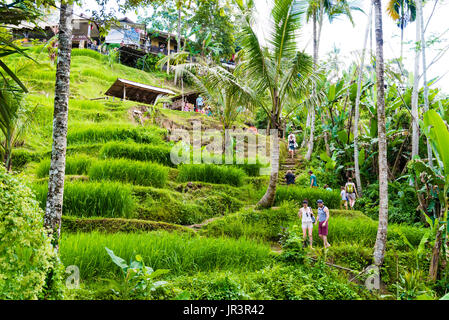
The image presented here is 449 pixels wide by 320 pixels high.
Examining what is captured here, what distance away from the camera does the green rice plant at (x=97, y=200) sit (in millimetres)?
5910

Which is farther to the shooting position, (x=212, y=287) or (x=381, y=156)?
(x=381, y=156)

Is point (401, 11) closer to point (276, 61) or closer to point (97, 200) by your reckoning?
point (276, 61)

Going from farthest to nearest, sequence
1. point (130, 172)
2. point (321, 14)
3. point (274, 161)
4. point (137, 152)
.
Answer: point (321, 14)
point (137, 152)
point (130, 172)
point (274, 161)

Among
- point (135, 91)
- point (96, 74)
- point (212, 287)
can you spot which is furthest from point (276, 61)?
point (96, 74)

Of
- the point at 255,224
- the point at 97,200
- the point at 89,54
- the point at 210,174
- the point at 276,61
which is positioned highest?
the point at 89,54

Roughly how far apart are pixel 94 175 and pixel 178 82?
19914 mm

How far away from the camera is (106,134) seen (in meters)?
10.4

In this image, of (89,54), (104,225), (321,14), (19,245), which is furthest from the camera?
(89,54)

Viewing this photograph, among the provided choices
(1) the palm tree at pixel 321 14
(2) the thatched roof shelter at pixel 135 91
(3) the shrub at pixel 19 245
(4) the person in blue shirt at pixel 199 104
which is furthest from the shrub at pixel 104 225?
(4) the person in blue shirt at pixel 199 104

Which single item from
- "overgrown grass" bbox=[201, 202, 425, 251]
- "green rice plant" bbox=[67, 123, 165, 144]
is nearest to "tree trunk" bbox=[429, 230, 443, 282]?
Result: "overgrown grass" bbox=[201, 202, 425, 251]

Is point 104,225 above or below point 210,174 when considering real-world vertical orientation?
below

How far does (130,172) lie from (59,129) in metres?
4.05

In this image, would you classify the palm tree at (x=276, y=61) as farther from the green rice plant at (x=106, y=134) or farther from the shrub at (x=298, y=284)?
the green rice plant at (x=106, y=134)

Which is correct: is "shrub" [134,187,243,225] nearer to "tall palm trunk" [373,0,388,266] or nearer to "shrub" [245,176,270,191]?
"shrub" [245,176,270,191]
